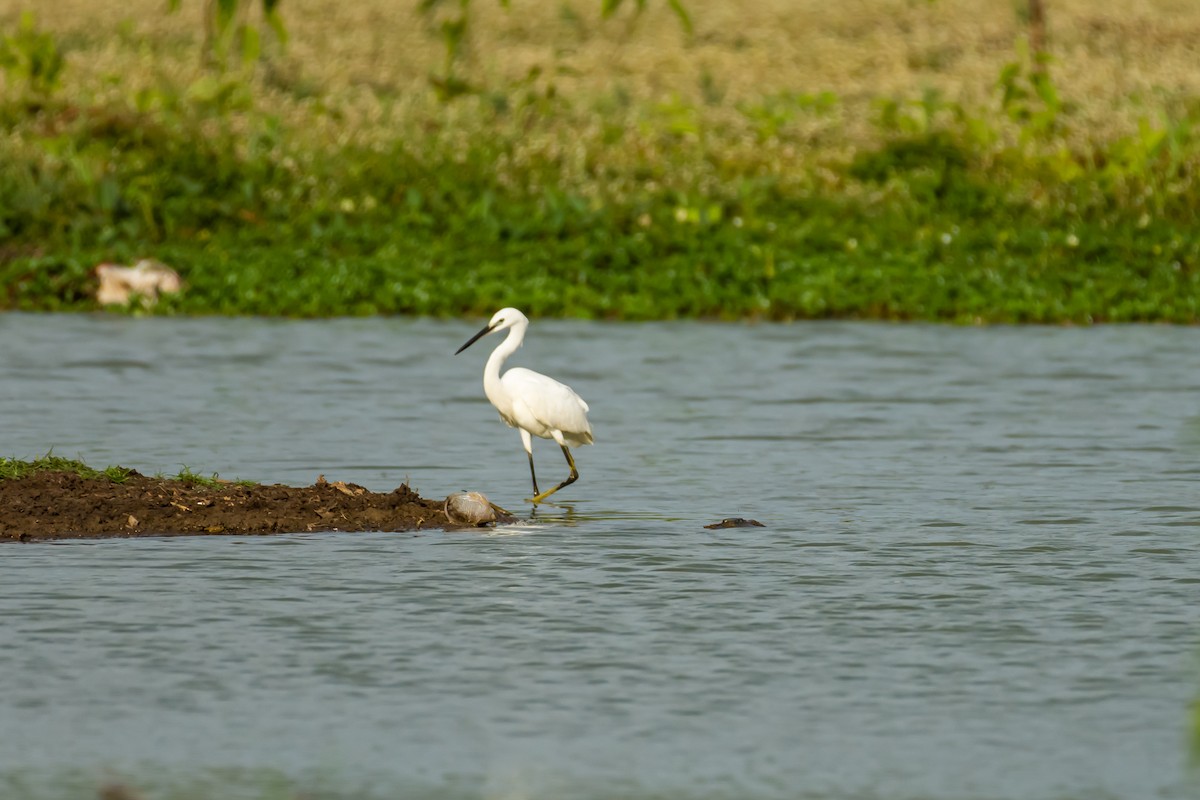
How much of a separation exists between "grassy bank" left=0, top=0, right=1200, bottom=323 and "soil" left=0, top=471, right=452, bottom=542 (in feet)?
31.8

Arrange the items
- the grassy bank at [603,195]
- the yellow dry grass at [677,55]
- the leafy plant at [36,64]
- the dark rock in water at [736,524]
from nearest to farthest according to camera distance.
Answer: the dark rock in water at [736,524] < the grassy bank at [603,195] < the leafy plant at [36,64] < the yellow dry grass at [677,55]

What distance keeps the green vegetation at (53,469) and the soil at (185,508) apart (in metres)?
0.06

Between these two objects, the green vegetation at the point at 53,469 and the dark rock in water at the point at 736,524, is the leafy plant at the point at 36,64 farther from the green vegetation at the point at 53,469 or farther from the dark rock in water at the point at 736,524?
the dark rock in water at the point at 736,524

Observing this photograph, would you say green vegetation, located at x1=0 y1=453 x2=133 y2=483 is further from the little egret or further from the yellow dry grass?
the yellow dry grass

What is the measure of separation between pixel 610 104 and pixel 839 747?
21.7 m

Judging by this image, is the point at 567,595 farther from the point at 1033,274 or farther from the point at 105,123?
the point at 105,123

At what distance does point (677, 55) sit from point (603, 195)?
1257cm

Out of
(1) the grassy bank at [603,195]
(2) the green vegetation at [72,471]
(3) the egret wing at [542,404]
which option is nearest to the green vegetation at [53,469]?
(2) the green vegetation at [72,471]

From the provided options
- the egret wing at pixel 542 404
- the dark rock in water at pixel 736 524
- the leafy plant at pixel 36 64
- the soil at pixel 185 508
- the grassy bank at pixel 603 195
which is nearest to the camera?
the soil at pixel 185 508

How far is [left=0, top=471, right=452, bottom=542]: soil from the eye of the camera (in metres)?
10.8

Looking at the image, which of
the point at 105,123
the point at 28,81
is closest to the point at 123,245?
the point at 105,123

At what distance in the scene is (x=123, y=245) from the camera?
2194cm

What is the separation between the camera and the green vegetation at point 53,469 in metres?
11.2

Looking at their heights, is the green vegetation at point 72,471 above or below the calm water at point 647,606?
above
